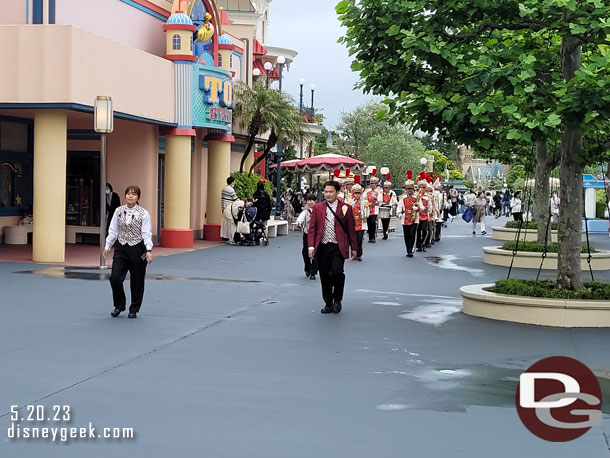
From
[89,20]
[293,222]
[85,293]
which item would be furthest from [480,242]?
[85,293]

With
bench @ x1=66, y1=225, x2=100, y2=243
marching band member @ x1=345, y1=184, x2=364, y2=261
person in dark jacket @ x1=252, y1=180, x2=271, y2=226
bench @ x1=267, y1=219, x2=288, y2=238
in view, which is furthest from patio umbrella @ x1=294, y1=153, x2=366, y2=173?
bench @ x1=66, y1=225, x2=100, y2=243

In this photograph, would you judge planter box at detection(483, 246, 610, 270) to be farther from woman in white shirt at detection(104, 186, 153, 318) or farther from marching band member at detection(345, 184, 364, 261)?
woman in white shirt at detection(104, 186, 153, 318)

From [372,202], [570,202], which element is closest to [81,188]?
[372,202]

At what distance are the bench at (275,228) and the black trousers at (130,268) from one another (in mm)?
18022

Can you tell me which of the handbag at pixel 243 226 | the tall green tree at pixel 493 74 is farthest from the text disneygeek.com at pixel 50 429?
the handbag at pixel 243 226

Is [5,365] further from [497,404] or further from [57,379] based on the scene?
[497,404]

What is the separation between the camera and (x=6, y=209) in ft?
73.0

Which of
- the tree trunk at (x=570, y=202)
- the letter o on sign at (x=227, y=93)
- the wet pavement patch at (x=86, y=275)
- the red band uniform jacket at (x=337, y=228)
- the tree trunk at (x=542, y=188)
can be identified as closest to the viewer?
the tree trunk at (x=570, y=202)

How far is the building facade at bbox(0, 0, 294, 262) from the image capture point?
18.2 m

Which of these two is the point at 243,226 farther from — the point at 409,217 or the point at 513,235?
the point at 513,235

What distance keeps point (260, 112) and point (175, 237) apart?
23.9ft

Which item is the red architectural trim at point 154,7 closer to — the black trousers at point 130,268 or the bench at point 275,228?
the bench at point 275,228

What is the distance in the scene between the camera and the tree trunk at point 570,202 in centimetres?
1267

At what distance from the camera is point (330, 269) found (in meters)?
12.9
